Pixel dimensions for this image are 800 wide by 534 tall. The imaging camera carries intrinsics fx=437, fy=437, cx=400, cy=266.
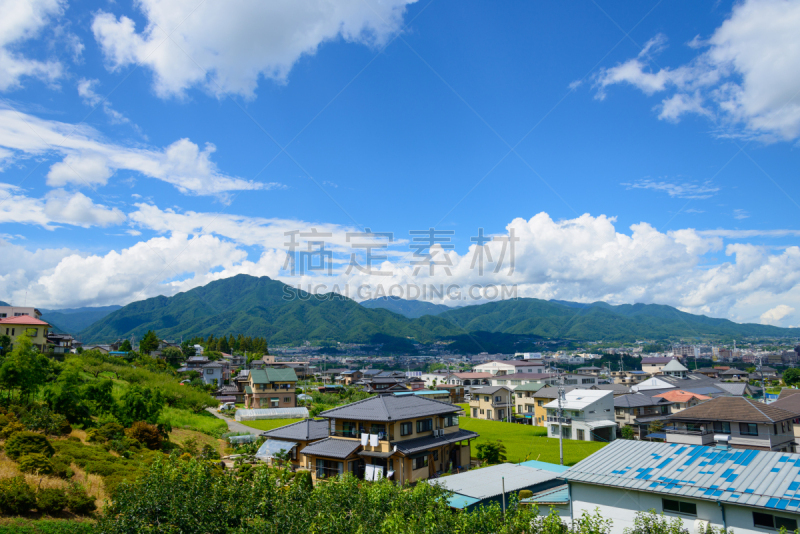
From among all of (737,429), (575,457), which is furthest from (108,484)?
(737,429)

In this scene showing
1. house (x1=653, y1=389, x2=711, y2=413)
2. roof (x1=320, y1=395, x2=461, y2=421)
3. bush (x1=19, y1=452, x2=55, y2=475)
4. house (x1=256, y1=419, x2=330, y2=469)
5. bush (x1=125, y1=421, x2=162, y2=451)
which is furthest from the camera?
house (x1=653, y1=389, x2=711, y2=413)

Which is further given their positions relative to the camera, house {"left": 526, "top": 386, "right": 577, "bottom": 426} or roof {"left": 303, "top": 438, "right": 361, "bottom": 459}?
house {"left": 526, "top": 386, "right": 577, "bottom": 426}

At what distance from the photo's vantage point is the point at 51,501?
13.8m

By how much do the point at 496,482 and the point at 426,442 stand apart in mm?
5656

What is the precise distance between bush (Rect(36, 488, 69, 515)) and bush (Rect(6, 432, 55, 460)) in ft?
13.7

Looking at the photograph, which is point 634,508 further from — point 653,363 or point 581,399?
point 653,363

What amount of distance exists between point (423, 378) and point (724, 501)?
7171cm

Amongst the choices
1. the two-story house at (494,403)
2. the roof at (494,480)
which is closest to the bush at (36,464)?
the roof at (494,480)

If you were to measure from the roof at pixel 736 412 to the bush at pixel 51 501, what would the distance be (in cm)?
2796

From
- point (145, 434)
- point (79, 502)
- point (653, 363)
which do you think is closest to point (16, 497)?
point (79, 502)

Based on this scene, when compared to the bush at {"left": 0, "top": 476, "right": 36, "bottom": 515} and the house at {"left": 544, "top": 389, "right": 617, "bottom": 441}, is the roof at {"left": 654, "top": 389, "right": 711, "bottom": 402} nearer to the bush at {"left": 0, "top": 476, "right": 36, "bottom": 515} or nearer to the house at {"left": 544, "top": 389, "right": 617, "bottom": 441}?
the house at {"left": 544, "top": 389, "right": 617, "bottom": 441}

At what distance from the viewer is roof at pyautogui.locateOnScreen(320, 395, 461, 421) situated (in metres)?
23.1

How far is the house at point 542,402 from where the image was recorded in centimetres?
4730

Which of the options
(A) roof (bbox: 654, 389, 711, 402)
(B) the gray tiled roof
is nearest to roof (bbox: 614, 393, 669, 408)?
(A) roof (bbox: 654, 389, 711, 402)
